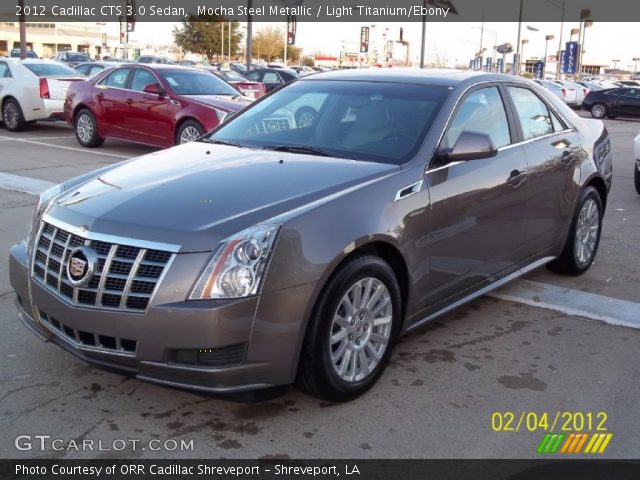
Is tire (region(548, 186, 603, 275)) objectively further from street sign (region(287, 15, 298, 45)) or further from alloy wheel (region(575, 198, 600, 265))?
street sign (region(287, 15, 298, 45))

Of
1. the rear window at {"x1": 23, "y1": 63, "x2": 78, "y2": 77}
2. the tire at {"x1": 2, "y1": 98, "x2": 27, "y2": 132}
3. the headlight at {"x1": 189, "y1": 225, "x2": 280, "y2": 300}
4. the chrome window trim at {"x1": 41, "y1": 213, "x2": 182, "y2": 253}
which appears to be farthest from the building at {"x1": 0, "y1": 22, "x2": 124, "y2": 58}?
the headlight at {"x1": 189, "y1": 225, "x2": 280, "y2": 300}

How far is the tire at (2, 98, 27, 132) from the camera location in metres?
15.4

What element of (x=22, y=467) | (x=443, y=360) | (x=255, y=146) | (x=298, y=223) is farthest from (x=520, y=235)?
(x=22, y=467)

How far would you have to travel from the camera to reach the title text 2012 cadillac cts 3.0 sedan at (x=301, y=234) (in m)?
3.24

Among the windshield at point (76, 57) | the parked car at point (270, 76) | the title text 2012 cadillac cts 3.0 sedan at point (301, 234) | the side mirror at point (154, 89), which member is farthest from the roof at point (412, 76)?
the windshield at point (76, 57)

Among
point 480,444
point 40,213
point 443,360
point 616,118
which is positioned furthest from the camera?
point 616,118

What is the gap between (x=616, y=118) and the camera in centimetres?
3141

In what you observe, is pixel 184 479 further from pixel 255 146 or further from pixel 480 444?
pixel 255 146

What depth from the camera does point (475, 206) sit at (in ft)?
14.8

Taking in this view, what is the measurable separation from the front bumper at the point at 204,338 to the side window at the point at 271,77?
75.1 feet

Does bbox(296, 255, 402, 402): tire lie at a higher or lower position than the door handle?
lower

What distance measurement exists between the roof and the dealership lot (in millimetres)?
1635

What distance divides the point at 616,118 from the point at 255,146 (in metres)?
30.1

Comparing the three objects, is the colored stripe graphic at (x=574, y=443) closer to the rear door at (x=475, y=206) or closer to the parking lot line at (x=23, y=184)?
the rear door at (x=475, y=206)
